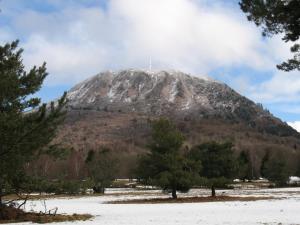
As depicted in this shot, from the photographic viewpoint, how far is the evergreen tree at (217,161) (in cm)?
6646

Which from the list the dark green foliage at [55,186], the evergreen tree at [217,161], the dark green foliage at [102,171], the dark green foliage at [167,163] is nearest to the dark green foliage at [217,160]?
the evergreen tree at [217,161]

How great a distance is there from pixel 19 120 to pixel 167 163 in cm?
3297

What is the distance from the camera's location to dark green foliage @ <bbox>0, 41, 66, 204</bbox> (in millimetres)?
24812

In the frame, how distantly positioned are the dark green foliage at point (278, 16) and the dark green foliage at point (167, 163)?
35.2 metres

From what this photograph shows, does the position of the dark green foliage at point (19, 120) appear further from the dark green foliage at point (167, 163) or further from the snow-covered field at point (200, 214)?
the dark green foliage at point (167, 163)

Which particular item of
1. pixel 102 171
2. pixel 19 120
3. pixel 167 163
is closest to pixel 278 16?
pixel 19 120

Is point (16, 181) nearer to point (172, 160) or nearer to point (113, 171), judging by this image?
point (172, 160)

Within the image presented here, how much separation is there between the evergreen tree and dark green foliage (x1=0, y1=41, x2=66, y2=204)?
126 ft

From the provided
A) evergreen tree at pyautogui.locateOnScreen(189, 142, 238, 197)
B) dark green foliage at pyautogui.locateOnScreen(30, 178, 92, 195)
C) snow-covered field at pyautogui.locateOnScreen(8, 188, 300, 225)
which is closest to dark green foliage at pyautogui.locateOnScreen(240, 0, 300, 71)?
snow-covered field at pyautogui.locateOnScreen(8, 188, 300, 225)

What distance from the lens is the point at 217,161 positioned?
66500mm

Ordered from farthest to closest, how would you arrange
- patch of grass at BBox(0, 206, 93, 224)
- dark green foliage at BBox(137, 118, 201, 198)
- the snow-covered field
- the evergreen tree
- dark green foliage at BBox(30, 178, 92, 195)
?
the evergreen tree → dark green foliage at BBox(137, 118, 201, 198) → patch of grass at BBox(0, 206, 93, 224) → dark green foliage at BBox(30, 178, 92, 195) → the snow-covered field

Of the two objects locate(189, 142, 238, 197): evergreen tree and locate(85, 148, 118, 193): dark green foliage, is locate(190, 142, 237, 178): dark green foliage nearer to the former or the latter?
locate(189, 142, 238, 197): evergreen tree

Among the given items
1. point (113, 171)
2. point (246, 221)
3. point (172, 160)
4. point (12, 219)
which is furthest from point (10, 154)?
point (113, 171)

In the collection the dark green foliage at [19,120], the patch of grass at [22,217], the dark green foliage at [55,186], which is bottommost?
the patch of grass at [22,217]
